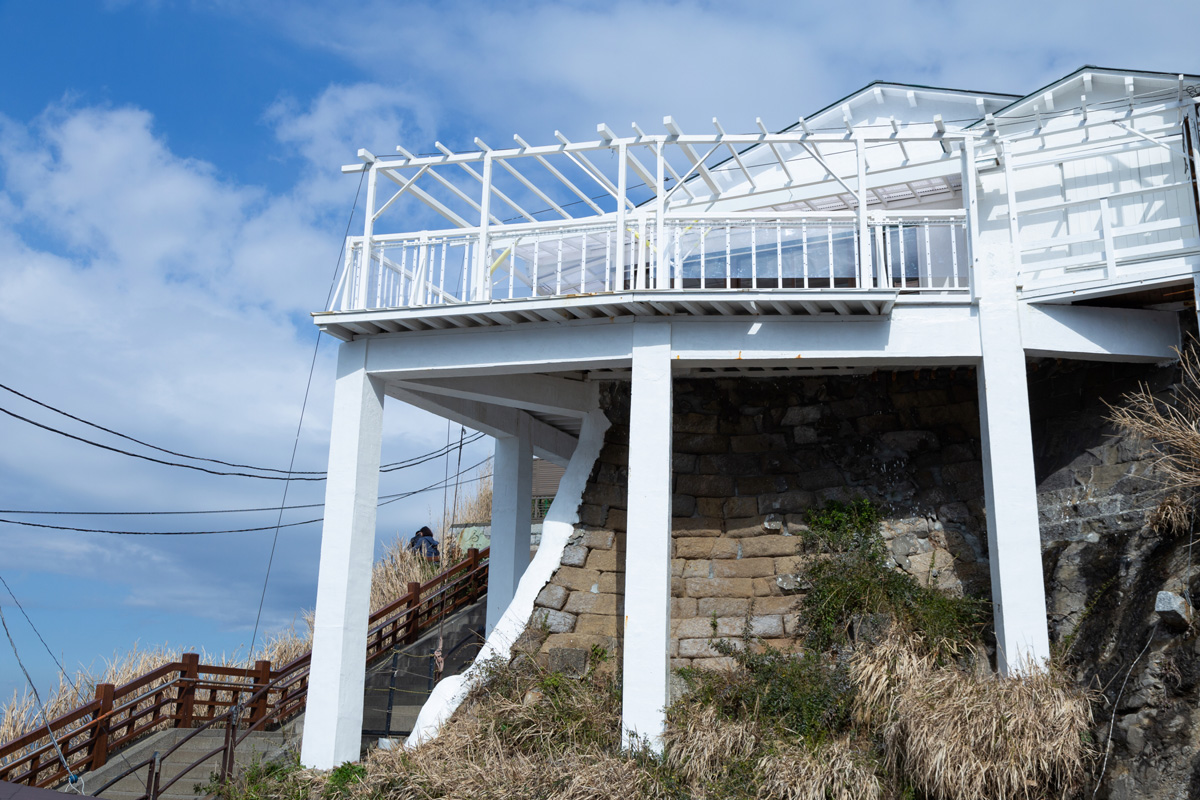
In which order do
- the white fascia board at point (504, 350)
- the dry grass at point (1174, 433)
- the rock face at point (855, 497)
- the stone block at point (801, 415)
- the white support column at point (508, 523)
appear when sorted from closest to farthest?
1. the dry grass at point (1174, 433)
2. the rock face at point (855, 497)
3. the white fascia board at point (504, 350)
4. the stone block at point (801, 415)
5. the white support column at point (508, 523)

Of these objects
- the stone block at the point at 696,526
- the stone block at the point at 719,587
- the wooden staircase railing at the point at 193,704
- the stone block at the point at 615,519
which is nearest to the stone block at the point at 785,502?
the stone block at the point at 696,526

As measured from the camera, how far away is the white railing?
902 cm

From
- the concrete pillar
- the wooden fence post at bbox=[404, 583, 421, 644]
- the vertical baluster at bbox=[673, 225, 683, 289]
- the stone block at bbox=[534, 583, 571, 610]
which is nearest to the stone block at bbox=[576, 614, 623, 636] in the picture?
the stone block at bbox=[534, 583, 571, 610]

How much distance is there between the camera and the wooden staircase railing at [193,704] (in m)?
9.55

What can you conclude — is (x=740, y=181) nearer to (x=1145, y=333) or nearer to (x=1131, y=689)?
(x=1145, y=333)

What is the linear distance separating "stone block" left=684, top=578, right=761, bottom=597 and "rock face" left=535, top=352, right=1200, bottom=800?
0.01 metres

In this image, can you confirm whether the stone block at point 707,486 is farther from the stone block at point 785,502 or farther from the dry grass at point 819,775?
the dry grass at point 819,775

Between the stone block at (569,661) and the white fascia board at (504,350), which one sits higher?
the white fascia board at (504,350)

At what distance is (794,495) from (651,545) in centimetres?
232

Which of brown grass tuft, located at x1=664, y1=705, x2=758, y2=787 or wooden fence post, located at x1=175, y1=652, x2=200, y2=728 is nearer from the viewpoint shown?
brown grass tuft, located at x1=664, y1=705, x2=758, y2=787

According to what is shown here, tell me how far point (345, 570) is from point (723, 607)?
146 inches

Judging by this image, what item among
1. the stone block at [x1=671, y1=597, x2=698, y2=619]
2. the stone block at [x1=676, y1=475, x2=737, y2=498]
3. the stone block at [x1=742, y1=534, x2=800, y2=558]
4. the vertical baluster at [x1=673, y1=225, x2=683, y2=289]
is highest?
the vertical baluster at [x1=673, y1=225, x2=683, y2=289]

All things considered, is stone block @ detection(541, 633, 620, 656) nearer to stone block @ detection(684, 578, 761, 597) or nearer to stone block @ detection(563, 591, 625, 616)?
stone block @ detection(563, 591, 625, 616)

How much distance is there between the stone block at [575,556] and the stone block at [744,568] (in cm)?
136
